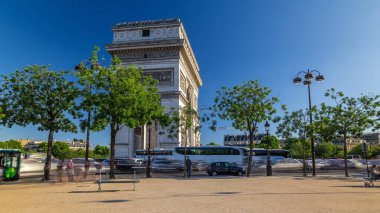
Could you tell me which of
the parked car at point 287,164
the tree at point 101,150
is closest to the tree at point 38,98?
the parked car at point 287,164

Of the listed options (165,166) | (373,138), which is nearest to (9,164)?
(165,166)

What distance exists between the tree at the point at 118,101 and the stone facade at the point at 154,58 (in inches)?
968

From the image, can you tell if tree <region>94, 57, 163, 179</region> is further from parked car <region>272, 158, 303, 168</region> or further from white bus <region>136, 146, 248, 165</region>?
parked car <region>272, 158, 303, 168</region>

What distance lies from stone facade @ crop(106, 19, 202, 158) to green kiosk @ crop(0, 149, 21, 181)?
85.2ft

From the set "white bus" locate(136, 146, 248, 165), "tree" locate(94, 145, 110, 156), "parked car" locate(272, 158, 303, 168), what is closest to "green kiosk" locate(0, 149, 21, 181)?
"white bus" locate(136, 146, 248, 165)

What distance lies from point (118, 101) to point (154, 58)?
97.6 feet

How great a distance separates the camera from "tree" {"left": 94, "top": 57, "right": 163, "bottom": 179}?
72.0ft

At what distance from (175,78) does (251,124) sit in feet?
77.2

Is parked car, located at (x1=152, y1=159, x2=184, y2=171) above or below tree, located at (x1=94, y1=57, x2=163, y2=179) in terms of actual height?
below

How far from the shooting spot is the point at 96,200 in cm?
1165

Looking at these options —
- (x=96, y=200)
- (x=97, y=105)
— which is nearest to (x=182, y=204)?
(x=96, y=200)

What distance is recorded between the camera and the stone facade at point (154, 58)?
48472 millimetres

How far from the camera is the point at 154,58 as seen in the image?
50562 mm

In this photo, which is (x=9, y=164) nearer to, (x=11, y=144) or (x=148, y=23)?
(x=148, y=23)
